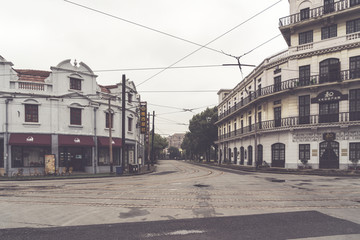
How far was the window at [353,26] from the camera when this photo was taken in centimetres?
2455

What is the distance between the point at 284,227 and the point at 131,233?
3571 mm

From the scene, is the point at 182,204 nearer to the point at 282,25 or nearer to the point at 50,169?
the point at 50,169

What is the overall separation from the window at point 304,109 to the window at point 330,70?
7.78 feet

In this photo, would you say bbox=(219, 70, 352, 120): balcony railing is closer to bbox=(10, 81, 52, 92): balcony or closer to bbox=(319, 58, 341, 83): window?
bbox=(319, 58, 341, 83): window

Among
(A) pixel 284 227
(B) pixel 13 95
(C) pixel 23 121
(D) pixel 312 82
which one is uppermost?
(D) pixel 312 82

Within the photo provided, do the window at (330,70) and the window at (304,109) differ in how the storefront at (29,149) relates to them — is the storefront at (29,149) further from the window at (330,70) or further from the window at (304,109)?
the window at (330,70)

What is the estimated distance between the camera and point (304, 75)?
26953 mm

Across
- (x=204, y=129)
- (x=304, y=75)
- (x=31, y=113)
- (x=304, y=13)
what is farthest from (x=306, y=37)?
(x=204, y=129)

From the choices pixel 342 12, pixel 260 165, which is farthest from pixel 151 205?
pixel 342 12

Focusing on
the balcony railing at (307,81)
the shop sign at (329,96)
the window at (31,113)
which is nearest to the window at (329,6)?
the balcony railing at (307,81)

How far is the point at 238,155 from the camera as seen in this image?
3953 cm

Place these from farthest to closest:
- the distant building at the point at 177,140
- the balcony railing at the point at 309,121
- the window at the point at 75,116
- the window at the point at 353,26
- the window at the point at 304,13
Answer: the distant building at the point at 177,140 → the window at the point at 304,13 → the window at the point at 353,26 → the window at the point at 75,116 → the balcony railing at the point at 309,121

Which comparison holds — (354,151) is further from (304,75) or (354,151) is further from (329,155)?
(304,75)

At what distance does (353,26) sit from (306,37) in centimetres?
437
